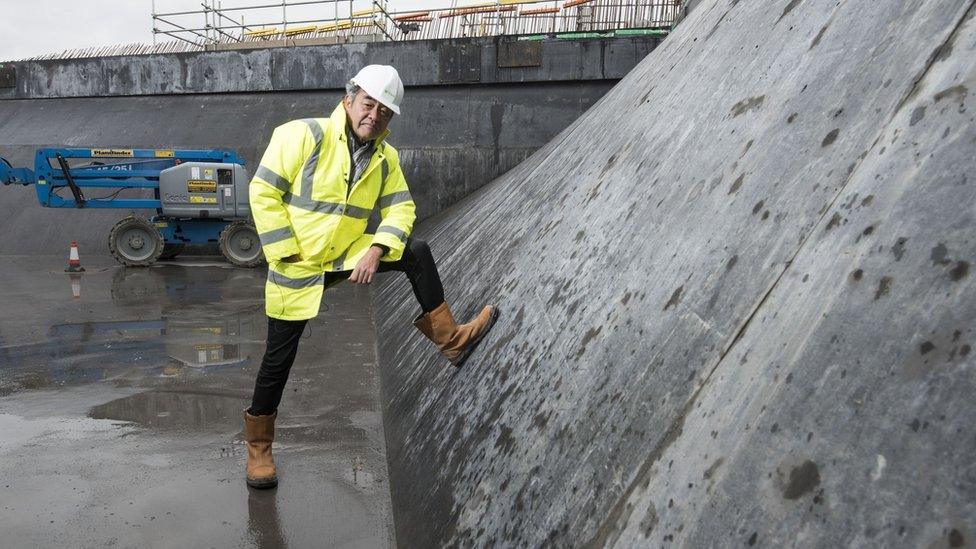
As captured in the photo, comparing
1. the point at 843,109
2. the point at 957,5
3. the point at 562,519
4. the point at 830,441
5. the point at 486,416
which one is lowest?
the point at 486,416

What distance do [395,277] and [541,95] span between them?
7035mm

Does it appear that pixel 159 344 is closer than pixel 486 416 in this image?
No

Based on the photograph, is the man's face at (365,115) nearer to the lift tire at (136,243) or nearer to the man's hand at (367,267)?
the man's hand at (367,267)

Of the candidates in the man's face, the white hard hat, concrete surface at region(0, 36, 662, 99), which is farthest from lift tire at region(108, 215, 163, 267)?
the white hard hat

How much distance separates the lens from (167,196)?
37.7 ft

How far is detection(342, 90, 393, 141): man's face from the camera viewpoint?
3.05 meters

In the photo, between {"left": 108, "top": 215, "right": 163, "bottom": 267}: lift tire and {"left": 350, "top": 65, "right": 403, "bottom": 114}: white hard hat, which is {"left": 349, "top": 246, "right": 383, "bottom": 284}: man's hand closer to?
{"left": 350, "top": 65, "right": 403, "bottom": 114}: white hard hat

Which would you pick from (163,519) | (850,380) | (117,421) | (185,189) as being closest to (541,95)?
(185,189)

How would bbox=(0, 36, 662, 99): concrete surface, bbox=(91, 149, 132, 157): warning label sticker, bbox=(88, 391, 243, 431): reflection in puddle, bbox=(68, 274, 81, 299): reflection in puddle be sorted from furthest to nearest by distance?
1. bbox=(0, 36, 662, 99): concrete surface
2. bbox=(91, 149, 132, 157): warning label sticker
3. bbox=(68, 274, 81, 299): reflection in puddle
4. bbox=(88, 391, 243, 431): reflection in puddle

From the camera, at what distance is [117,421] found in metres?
4.02

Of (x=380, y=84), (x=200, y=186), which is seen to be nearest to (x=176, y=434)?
(x=380, y=84)

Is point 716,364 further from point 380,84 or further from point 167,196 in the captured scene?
point 167,196

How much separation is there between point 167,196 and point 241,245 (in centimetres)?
142

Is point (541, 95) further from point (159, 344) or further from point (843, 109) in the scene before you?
point (843, 109)
